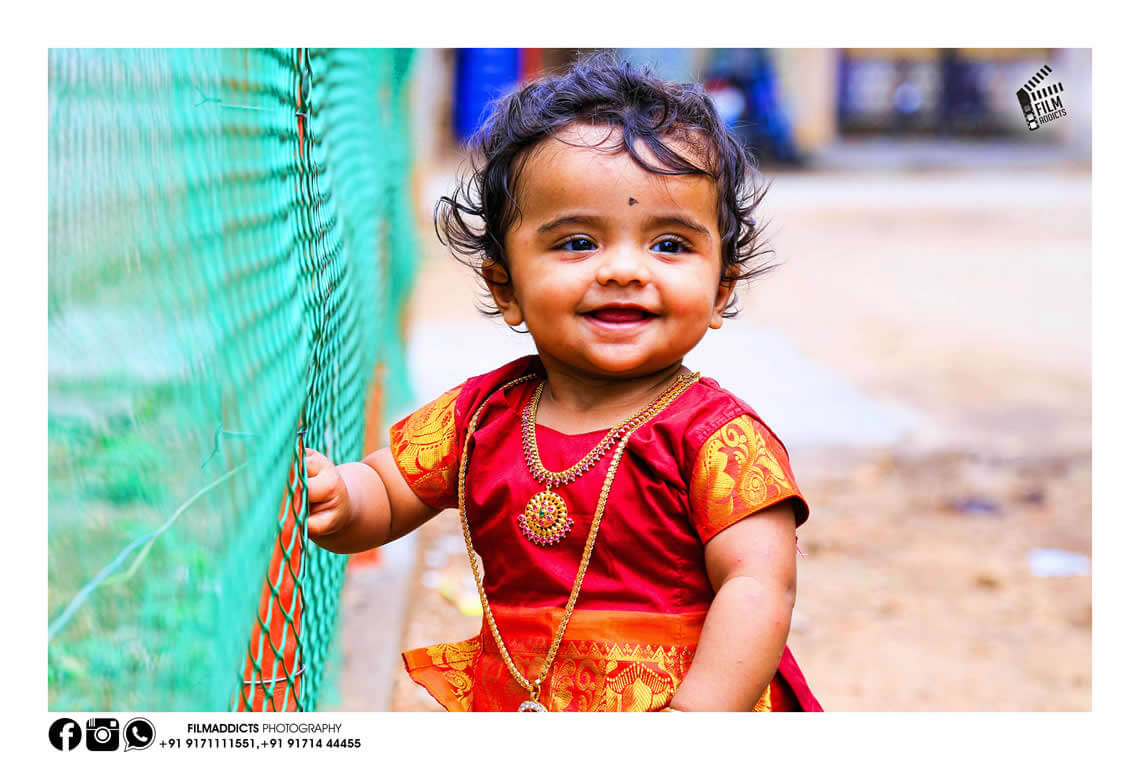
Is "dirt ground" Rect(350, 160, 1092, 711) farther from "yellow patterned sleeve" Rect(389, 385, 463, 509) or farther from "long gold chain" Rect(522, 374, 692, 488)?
"long gold chain" Rect(522, 374, 692, 488)

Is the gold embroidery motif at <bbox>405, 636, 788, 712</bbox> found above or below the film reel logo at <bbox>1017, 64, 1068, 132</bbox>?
below

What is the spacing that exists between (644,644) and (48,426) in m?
0.93

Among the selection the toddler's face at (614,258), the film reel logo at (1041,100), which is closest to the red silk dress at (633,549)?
the toddler's face at (614,258)

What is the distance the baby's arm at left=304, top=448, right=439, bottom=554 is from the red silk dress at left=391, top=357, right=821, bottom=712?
20 centimetres

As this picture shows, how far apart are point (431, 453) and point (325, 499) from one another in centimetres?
19

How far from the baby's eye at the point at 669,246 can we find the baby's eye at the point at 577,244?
0.09 meters

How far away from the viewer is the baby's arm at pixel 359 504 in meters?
1.97

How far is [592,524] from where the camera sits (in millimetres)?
1847

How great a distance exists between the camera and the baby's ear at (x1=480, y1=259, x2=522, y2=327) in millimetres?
2035

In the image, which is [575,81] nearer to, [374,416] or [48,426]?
[48,426]

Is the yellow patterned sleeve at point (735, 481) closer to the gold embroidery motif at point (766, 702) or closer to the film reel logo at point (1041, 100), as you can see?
the gold embroidery motif at point (766, 702)

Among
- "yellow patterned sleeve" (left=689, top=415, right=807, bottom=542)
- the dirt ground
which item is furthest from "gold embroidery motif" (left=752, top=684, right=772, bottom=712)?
the dirt ground
